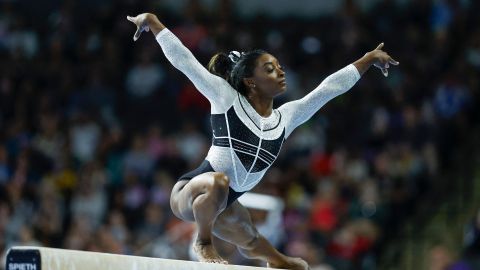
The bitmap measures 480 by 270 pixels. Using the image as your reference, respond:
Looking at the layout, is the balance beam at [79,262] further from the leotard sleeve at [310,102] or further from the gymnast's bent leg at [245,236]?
the leotard sleeve at [310,102]

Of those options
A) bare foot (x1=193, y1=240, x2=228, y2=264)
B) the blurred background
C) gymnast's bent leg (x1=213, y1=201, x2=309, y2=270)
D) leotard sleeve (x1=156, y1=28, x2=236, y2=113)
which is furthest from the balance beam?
the blurred background

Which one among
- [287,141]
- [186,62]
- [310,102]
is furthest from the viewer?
[287,141]

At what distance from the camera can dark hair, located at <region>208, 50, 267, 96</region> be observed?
5.87 meters

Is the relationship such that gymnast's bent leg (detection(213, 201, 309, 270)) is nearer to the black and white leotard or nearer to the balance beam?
the black and white leotard

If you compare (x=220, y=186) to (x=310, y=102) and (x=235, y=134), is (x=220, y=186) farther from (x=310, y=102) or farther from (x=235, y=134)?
(x=310, y=102)

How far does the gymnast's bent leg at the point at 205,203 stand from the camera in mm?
Result: 5434

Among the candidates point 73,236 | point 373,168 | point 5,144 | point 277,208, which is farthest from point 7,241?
point 373,168

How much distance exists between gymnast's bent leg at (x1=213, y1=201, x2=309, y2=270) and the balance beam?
1.04 m

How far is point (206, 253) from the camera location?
18.0ft

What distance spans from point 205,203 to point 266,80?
0.86 meters

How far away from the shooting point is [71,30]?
44.1 ft

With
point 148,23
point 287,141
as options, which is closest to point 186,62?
point 148,23

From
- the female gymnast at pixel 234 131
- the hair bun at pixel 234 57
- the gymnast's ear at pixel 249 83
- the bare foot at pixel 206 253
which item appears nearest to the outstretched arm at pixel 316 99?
the female gymnast at pixel 234 131

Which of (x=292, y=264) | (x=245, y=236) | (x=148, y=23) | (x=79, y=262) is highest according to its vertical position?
(x=148, y=23)
